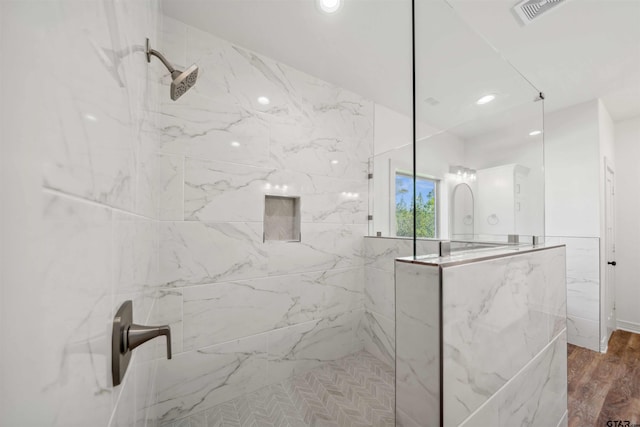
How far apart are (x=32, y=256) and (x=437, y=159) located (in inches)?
35.9

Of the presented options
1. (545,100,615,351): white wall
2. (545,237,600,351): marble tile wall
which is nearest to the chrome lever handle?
(545,237,600,351): marble tile wall

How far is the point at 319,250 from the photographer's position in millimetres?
2004

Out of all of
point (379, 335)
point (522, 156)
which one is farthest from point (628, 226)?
point (379, 335)

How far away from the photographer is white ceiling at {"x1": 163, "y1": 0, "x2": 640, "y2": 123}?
88 cm

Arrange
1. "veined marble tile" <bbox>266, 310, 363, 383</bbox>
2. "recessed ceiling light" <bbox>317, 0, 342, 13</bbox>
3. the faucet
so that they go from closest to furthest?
the faucet < "recessed ceiling light" <bbox>317, 0, 342, 13</bbox> < "veined marble tile" <bbox>266, 310, 363, 383</bbox>

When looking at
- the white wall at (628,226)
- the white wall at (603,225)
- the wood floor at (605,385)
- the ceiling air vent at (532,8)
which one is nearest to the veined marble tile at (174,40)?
the ceiling air vent at (532,8)

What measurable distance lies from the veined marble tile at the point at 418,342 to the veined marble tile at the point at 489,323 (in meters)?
0.03

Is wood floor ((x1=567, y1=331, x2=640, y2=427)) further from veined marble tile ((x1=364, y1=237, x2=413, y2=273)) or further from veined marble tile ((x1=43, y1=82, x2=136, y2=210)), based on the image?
veined marble tile ((x1=43, y1=82, x2=136, y2=210))

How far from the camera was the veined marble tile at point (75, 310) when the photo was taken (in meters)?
0.20

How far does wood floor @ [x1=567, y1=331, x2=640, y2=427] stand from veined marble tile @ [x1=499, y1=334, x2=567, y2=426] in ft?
2.23

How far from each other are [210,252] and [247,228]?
279 mm

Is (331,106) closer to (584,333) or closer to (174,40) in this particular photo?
(174,40)

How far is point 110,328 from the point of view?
1.20ft

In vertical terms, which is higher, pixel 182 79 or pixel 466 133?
pixel 182 79
